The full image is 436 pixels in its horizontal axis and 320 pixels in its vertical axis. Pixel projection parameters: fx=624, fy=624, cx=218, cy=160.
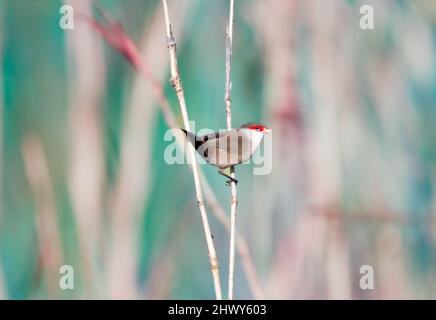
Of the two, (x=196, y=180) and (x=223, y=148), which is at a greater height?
(x=223, y=148)

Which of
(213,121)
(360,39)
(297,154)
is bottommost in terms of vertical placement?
(297,154)

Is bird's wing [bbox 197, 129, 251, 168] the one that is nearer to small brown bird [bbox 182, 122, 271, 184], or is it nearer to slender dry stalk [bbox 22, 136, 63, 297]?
small brown bird [bbox 182, 122, 271, 184]

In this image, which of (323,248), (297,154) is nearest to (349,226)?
(323,248)

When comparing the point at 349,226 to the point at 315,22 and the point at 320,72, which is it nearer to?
the point at 320,72

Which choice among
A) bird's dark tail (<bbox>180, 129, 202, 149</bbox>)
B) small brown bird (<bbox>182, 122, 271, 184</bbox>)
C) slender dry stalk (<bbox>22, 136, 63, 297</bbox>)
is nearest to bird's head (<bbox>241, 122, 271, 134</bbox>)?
small brown bird (<bbox>182, 122, 271, 184</bbox>)

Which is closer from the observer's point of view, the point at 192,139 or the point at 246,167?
the point at 192,139

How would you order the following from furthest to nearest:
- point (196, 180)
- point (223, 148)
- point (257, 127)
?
1. point (257, 127)
2. point (223, 148)
3. point (196, 180)

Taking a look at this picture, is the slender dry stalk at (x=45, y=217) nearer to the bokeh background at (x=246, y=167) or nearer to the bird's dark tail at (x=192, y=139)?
the bokeh background at (x=246, y=167)

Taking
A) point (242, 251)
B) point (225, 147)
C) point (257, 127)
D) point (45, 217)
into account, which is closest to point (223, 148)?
point (225, 147)

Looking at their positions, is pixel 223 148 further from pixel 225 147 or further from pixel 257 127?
pixel 257 127
